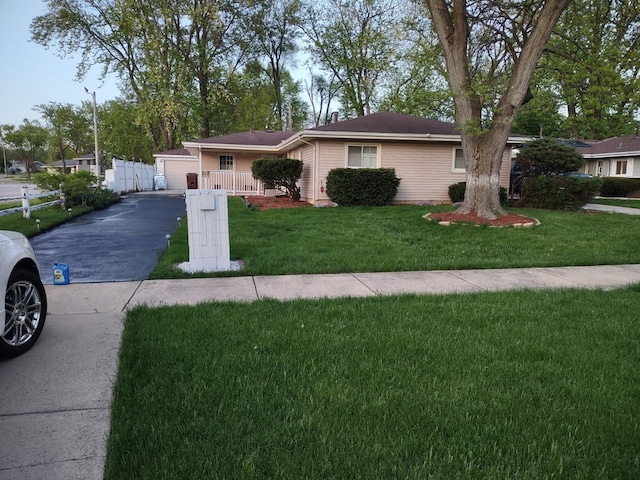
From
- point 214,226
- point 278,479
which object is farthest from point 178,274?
point 278,479

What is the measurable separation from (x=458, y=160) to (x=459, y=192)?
5.72 ft

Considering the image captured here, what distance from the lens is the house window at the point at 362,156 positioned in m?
17.3

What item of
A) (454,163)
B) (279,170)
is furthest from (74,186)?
(454,163)

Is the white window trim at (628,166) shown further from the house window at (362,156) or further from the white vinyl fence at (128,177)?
the white vinyl fence at (128,177)

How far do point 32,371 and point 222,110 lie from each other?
3654cm

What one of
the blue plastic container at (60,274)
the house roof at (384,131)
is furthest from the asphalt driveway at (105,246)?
the house roof at (384,131)

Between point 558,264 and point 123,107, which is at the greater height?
point 123,107

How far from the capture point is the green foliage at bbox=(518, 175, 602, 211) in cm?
1507

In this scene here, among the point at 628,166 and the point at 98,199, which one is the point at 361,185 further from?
the point at 628,166

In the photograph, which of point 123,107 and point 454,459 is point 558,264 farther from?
point 123,107

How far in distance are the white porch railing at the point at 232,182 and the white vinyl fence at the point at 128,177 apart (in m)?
4.81

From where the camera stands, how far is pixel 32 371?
3547mm

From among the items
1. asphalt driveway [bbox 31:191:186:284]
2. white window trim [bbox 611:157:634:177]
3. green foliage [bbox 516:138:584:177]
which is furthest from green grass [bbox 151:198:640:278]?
white window trim [bbox 611:157:634:177]

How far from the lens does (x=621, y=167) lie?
3178 cm
